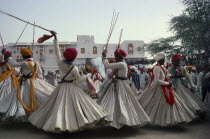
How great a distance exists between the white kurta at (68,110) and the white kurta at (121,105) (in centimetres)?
41

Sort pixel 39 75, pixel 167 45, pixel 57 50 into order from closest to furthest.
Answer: pixel 57 50 → pixel 39 75 → pixel 167 45

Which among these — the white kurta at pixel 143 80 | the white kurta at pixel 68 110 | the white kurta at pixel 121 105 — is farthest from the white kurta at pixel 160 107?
the white kurta at pixel 143 80

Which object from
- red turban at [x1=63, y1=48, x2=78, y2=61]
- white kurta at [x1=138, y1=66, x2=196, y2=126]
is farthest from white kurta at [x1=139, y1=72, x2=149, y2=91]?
red turban at [x1=63, y1=48, x2=78, y2=61]

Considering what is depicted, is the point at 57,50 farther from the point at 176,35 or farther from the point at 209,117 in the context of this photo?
the point at 176,35

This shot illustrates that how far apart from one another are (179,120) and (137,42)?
1704 inches

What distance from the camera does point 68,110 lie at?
16.3ft

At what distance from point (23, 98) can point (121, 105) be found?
2.41 meters

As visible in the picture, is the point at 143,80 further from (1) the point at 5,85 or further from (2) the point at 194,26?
(1) the point at 5,85

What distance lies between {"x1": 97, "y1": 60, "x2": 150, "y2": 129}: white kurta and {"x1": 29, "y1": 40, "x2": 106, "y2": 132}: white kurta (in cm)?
41

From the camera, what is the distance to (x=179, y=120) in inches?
228

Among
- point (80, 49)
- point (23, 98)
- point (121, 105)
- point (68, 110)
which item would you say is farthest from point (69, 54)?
point (80, 49)

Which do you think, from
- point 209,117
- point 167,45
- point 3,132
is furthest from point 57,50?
point 167,45

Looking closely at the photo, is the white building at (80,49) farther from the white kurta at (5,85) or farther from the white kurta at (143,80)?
the white kurta at (5,85)

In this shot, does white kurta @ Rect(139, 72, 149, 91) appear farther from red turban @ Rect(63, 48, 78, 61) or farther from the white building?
the white building
